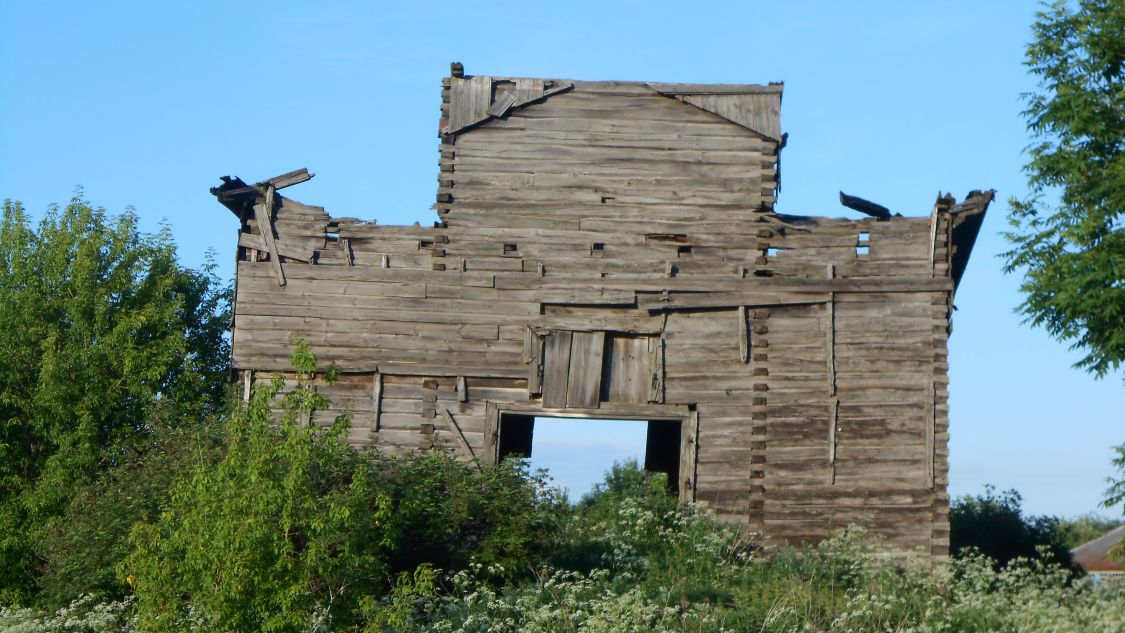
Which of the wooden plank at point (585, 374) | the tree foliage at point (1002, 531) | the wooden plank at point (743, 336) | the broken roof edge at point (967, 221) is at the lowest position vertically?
the tree foliage at point (1002, 531)

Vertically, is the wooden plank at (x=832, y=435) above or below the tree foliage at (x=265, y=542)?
above

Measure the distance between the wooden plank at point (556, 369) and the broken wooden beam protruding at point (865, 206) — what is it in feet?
18.1

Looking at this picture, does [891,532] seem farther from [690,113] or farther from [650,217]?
[690,113]

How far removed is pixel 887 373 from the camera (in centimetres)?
2120

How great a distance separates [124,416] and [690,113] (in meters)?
12.3

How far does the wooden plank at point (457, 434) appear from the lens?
20891mm

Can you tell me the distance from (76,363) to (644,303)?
1117 cm

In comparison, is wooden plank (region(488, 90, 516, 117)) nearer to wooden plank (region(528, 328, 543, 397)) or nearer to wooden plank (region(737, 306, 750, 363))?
wooden plank (region(528, 328, 543, 397))

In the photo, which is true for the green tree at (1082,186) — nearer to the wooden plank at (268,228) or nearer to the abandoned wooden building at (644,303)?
the abandoned wooden building at (644,303)

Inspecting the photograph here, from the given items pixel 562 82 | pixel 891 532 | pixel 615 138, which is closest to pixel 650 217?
pixel 615 138

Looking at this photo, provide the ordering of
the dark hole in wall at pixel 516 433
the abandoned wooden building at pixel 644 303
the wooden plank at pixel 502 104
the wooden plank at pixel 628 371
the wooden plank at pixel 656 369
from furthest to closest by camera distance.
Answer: the dark hole in wall at pixel 516 433
the wooden plank at pixel 502 104
the wooden plank at pixel 628 371
the wooden plank at pixel 656 369
the abandoned wooden building at pixel 644 303

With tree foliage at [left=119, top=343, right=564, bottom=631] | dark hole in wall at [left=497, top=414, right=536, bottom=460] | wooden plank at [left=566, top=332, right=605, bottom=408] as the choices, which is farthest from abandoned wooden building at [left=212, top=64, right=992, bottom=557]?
tree foliage at [left=119, top=343, right=564, bottom=631]

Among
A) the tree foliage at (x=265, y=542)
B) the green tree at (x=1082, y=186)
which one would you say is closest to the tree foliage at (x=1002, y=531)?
the green tree at (x=1082, y=186)

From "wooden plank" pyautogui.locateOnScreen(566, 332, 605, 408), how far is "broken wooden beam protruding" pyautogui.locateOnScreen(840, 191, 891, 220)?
499cm
